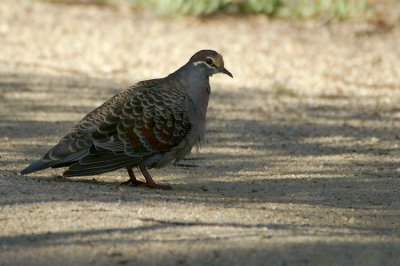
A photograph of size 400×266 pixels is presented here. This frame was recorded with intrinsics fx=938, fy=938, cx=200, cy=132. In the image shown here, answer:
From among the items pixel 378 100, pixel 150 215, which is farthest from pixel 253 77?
pixel 150 215

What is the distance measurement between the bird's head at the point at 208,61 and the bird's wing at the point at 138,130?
1.60 feet

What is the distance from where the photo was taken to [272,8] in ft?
49.6

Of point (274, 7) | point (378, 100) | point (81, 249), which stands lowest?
point (81, 249)

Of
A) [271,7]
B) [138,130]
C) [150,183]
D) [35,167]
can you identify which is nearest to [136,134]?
[138,130]

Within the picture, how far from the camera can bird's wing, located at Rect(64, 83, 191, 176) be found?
6.95 metres

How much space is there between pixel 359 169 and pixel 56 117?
3.43 meters

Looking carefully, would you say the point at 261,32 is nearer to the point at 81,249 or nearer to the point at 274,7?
the point at 274,7

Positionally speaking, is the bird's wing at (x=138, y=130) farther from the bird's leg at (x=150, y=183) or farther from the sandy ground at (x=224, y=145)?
the sandy ground at (x=224, y=145)

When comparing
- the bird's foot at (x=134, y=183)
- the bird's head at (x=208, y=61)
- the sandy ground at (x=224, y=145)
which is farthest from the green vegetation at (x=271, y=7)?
the bird's foot at (x=134, y=183)

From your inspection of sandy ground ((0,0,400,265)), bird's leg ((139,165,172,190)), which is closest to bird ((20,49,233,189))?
bird's leg ((139,165,172,190))

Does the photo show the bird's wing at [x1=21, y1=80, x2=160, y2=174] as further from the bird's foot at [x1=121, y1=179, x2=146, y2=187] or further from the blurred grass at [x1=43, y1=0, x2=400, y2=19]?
the blurred grass at [x1=43, y1=0, x2=400, y2=19]

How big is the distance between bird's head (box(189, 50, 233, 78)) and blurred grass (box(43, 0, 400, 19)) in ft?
23.9

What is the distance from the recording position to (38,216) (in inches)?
223

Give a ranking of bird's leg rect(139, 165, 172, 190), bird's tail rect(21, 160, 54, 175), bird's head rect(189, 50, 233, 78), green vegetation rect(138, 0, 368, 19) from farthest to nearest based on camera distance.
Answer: green vegetation rect(138, 0, 368, 19) → bird's head rect(189, 50, 233, 78) → bird's leg rect(139, 165, 172, 190) → bird's tail rect(21, 160, 54, 175)
